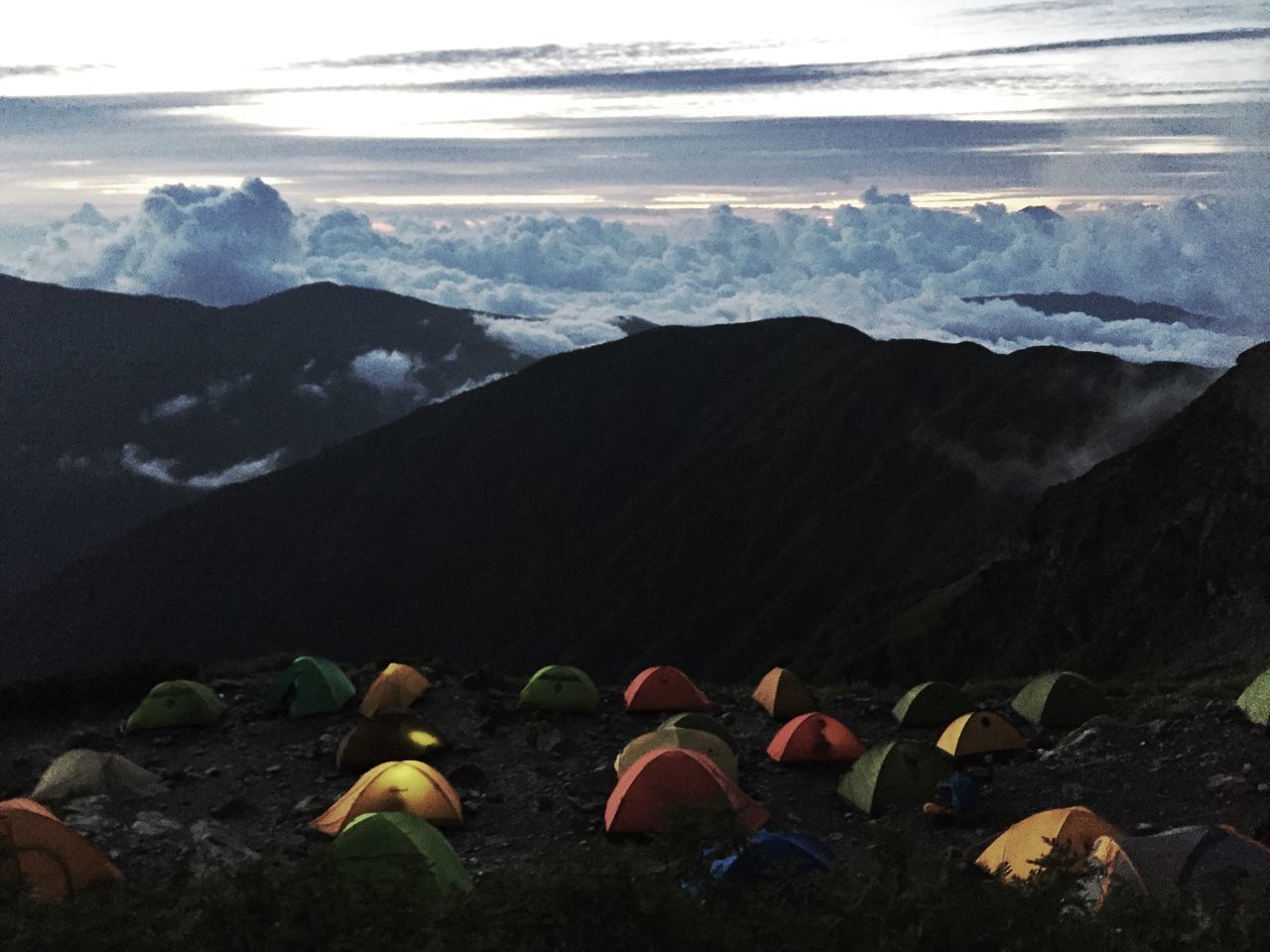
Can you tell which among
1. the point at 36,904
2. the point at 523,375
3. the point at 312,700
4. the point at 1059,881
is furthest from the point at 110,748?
the point at 523,375

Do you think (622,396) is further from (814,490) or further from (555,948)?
(555,948)

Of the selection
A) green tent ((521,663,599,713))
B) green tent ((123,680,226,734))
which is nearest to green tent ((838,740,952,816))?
green tent ((521,663,599,713))

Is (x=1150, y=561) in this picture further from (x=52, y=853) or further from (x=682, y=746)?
(x=52, y=853)

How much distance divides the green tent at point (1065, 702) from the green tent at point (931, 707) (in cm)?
147

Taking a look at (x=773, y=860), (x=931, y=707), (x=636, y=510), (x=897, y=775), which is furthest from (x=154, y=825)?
(x=636, y=510)

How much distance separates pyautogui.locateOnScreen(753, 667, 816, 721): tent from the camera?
80.5 ft

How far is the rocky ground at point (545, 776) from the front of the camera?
1677 cm

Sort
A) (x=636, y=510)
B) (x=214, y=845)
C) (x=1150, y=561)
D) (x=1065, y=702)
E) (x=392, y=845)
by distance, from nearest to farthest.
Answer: (x=392, y=845) < (x=214, y=845) < (x=1065, y=702) < (x=1150, y=561) < (x=636, y=510)

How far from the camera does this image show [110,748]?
23.2m

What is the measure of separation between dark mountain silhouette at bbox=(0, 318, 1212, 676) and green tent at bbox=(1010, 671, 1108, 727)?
152 ft

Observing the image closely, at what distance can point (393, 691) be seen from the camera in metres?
25.4

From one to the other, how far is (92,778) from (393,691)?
7413 mm

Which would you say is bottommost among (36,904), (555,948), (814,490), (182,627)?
(182,627)

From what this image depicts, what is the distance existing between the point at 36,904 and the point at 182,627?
127 metres
